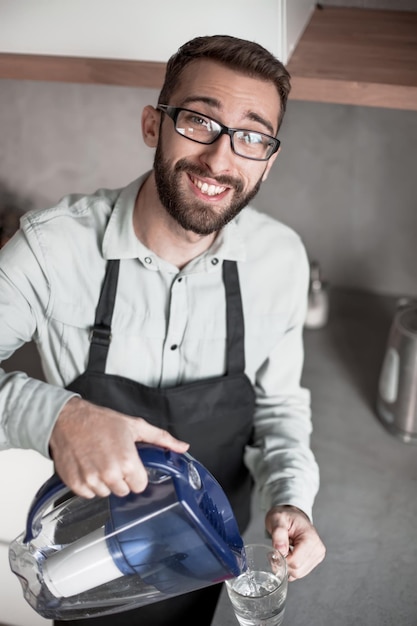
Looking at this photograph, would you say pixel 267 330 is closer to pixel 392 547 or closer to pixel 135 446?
pixel 392 547

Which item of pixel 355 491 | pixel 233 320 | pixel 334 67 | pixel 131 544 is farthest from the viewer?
pixel 355 491

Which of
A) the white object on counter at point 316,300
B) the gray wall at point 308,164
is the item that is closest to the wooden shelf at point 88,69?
the gray wall at point 308,164

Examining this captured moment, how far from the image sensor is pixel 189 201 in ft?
4.54

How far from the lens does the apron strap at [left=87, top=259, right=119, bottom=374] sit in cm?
147

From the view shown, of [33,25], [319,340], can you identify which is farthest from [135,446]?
[319,340]

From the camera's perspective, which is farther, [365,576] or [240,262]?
[240,262]

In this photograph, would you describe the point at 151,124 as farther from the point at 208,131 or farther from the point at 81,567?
the point at 81,567

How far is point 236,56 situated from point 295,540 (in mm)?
811

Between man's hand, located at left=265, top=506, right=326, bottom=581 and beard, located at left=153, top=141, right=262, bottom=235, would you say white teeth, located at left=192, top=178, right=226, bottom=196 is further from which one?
man's hand, located at left=265, top=506, right=326, bottom=581

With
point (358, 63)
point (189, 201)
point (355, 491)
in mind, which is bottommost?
point (355, 491)

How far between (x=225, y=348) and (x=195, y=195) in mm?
337

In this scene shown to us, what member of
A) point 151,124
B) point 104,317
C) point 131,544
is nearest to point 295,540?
point 131,544

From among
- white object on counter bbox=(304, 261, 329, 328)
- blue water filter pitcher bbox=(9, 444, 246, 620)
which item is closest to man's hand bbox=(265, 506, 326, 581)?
blue water filter pitcher bbox=(9, 444, 246, 620)

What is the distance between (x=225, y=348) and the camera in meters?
1.57
